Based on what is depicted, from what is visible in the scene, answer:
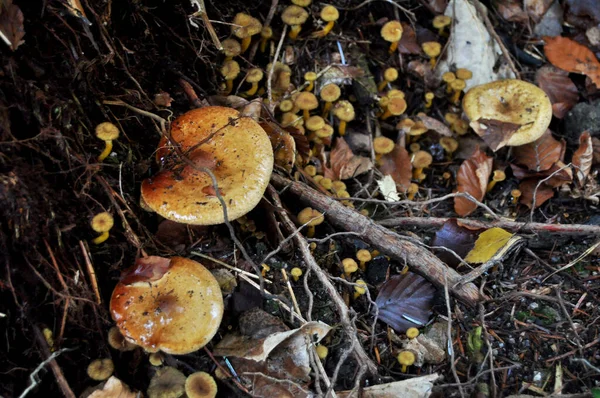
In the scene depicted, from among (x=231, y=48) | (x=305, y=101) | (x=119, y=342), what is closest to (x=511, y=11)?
(x=305, y=101)

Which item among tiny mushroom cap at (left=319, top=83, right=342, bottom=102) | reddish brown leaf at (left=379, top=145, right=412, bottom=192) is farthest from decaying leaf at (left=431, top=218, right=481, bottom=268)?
tiny mushroom cap at (left=319, top=83, right=342, bottom=102)

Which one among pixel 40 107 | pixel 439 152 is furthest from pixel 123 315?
pixel 439 152

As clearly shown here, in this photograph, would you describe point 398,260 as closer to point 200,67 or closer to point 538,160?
point 538,160

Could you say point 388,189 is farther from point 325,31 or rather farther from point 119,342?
point 119,342

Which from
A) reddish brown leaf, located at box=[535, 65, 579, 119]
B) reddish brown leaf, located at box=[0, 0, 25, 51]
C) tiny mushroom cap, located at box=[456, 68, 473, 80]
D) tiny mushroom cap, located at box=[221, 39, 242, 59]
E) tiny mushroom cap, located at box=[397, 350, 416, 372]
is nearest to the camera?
reddish brown leaf, located at box=[0, 0, 25, 51]

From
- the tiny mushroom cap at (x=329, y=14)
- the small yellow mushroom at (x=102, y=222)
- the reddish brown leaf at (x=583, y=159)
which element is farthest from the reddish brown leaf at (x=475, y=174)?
the small yellow mushroom at (x=102, y=222)

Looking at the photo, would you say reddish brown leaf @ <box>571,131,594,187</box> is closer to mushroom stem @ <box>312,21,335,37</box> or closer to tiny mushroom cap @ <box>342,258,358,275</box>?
tiny mushroom cap @ <box>342,258,358,275</box>

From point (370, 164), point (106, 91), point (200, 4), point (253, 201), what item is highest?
point (200, 4)
